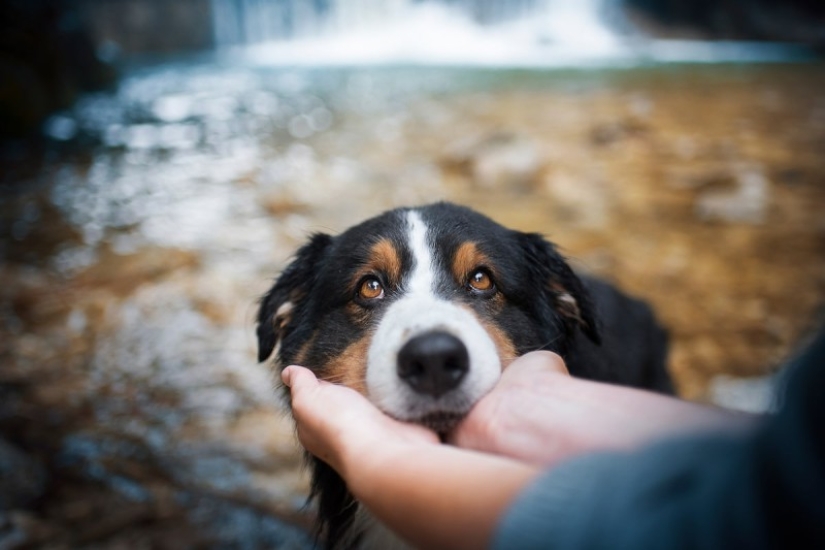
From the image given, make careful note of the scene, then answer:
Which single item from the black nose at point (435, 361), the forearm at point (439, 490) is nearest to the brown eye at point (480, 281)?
the black nose at point (435, 361)

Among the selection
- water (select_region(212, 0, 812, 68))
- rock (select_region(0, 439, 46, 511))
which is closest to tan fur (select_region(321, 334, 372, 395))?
rock (select_region(0, 439, 46, 511))

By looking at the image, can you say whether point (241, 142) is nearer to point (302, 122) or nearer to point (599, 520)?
point (302, 122)

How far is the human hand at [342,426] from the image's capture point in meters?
1.29

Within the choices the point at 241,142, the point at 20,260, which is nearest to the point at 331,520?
the point at 20,260

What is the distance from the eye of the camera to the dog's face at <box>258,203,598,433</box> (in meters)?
1.63

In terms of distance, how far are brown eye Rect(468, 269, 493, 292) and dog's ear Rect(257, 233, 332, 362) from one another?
73 centimetres

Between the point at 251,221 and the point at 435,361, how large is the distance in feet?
19.3

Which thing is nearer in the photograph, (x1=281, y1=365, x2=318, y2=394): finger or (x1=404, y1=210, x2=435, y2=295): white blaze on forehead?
(x1=281, y1=365, x2=318, y2=394): finger

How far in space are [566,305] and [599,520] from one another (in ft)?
5.35

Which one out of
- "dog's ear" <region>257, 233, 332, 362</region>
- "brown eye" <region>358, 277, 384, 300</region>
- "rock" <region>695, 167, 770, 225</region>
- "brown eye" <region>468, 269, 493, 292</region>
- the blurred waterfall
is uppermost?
the blurred waterfall

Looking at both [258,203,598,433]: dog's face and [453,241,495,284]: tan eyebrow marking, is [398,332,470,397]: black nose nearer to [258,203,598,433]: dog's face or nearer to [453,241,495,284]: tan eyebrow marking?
[258,203,598,433]: dog's face

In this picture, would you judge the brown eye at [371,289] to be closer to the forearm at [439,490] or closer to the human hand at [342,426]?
the human hand at [342,426]

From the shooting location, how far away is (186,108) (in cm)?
1478

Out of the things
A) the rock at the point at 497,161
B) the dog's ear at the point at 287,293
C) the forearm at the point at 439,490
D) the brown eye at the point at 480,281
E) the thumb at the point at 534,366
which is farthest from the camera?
the rock at the point at 497,161
